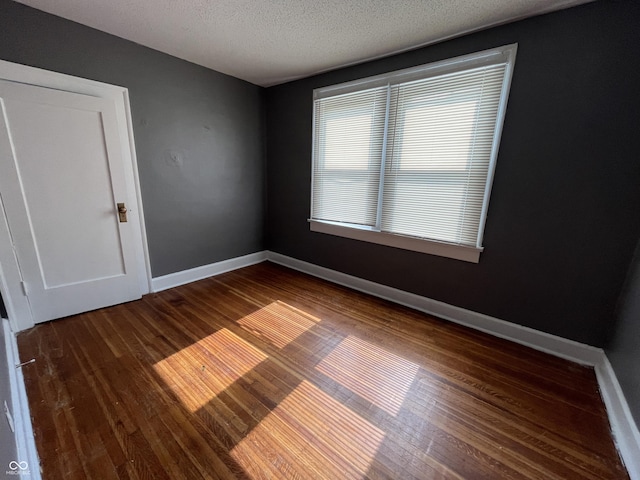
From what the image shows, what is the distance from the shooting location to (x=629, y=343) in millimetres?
1513

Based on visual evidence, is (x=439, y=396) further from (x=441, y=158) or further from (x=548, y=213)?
(x=441, y=158)

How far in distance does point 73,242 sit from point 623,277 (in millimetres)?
4279

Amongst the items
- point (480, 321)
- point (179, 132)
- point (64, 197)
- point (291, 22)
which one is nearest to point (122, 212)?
point (64, 197)

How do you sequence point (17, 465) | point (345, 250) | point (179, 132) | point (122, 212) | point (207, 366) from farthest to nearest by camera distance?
1. point (345, 250)
2. point (179, 132)
3. point (122, 212)
4. point (207, 366)
5. point (17, 465)

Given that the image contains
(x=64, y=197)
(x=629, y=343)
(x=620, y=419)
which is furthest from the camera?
(x=64, y=197)

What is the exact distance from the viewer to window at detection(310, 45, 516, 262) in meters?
2.07

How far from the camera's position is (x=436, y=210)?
2369mm

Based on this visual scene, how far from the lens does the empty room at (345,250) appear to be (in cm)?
132

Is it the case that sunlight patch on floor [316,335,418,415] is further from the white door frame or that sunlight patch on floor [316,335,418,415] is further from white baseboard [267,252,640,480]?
the white door frame

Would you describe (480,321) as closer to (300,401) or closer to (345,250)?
(345,250)

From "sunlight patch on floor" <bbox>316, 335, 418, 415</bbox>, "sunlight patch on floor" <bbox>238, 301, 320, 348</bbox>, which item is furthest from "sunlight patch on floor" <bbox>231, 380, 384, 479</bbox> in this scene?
"sunlight patch on floor" <bbox>238, 301, 320, 348</bbox>

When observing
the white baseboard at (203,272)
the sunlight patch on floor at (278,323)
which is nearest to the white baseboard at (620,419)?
the sunlight patch on floor at (278,323)

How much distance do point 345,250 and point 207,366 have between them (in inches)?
74.4

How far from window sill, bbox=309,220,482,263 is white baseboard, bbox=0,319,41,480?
8.84 ft
